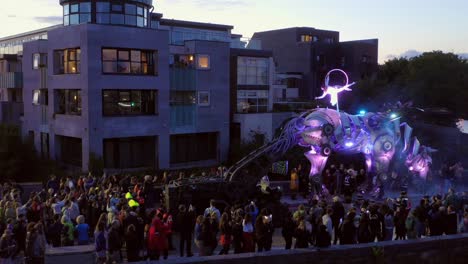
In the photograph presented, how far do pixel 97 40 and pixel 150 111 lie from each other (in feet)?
20.5

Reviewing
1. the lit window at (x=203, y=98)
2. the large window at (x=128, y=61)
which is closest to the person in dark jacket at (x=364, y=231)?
the large window at (x=128, y=61)

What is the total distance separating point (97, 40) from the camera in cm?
3381

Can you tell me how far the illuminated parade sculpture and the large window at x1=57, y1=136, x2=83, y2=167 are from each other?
18947 millimetres

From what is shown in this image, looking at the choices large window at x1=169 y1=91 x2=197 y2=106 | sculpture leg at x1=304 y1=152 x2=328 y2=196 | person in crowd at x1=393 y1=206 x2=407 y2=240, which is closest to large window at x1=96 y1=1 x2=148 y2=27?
large window at x1=169 y1=91 x2=197 y2=106

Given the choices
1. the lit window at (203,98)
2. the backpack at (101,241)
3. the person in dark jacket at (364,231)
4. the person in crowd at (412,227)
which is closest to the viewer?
the backpack at (101,241)

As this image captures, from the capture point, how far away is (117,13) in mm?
37031

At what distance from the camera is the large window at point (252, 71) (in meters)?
44.6

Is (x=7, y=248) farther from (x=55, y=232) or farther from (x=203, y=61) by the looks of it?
Answer: (x=203, y=61)

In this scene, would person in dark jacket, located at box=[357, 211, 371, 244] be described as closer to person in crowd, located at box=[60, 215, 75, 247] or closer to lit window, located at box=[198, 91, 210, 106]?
person in crowd, located at box=[60, 215, 75, 247]

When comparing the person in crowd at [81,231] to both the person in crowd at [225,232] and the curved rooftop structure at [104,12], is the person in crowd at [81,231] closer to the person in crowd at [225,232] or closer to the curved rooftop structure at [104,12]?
the person in crowd at [225,232]

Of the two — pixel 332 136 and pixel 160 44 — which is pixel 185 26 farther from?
pixel 332 136

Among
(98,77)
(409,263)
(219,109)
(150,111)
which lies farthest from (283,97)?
(409,263)

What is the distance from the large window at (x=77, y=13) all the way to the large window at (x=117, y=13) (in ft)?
2.49

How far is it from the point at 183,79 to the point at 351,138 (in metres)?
18.5
